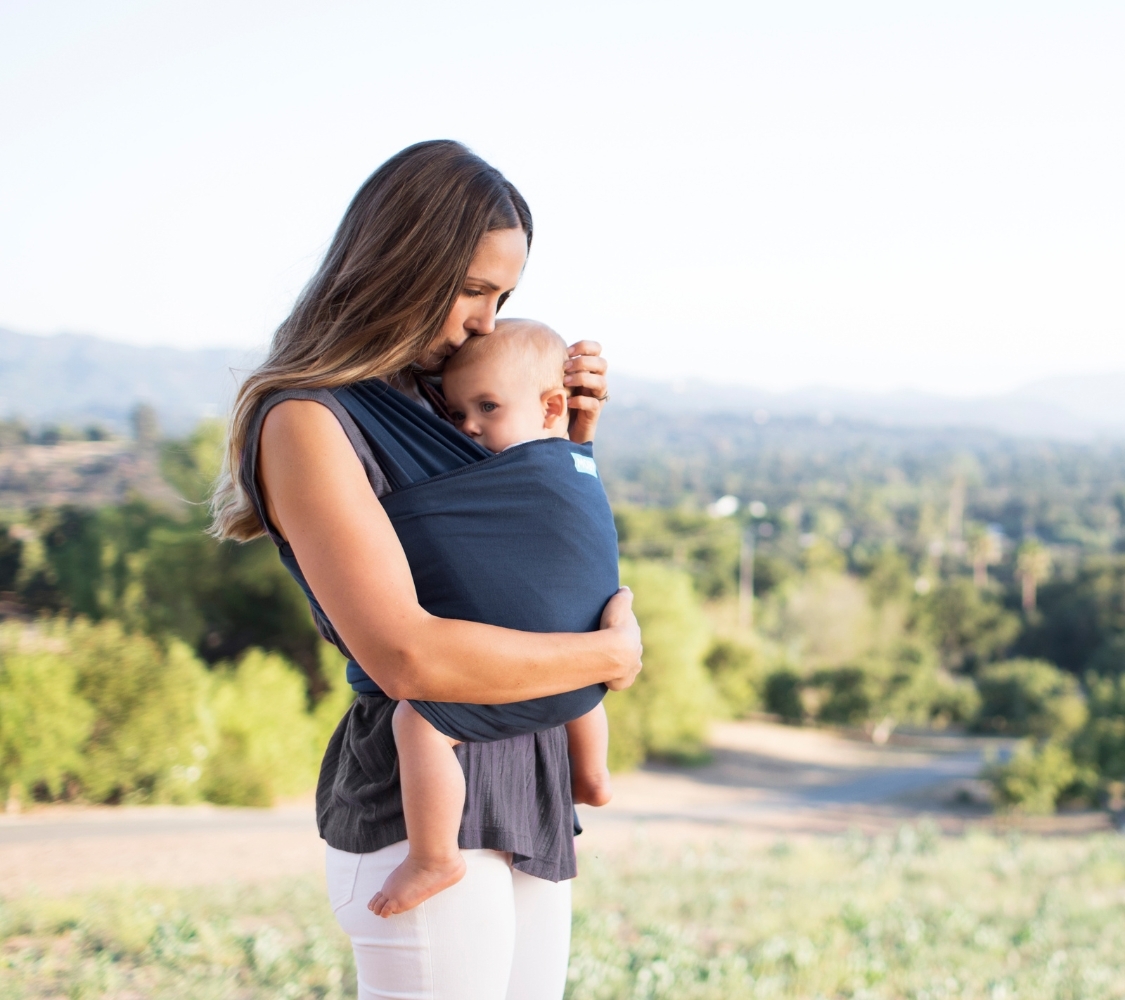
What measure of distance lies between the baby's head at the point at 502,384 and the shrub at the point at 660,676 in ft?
56.5

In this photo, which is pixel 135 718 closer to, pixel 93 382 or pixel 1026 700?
pixel 93 382

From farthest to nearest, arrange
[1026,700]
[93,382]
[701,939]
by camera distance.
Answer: [1026,700], [93,382], [701,939]

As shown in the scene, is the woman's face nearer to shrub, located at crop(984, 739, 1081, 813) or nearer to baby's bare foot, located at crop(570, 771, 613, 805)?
baby's bare foot, located at crop(570, 771, 613, 805)

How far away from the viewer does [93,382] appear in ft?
82.8

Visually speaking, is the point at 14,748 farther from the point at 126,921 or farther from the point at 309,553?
the point at 309,553

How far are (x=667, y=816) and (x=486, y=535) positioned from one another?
15.0 m

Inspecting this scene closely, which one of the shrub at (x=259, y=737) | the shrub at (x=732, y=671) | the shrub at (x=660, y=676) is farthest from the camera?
the shrub at (x=732, y=671)

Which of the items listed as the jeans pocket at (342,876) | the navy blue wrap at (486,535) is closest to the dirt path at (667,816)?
the jeans pocket at (342,876)

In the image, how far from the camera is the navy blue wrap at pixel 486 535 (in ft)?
3.62

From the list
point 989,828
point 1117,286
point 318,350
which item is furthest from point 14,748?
point 1117,286

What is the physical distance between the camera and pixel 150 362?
31250 mm

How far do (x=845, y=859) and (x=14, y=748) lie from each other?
6.98m

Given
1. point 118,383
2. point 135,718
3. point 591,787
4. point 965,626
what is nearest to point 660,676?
point 135,718

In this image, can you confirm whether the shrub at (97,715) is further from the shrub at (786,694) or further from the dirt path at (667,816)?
the shrub at (786,694)
